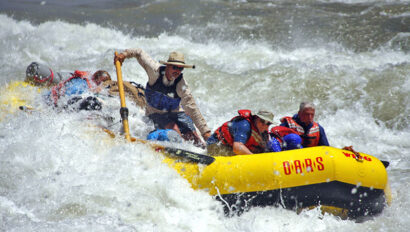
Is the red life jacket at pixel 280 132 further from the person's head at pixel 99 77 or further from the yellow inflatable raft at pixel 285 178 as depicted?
the person's head at pixel 99 77

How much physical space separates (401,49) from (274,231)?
20.3 feet

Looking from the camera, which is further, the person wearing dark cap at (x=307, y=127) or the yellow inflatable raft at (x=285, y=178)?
the person wearing dark cap at (x=307, y=127)

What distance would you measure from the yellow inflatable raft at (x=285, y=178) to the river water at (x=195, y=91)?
0.11 metres

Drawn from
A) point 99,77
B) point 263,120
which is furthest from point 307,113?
point 99,77

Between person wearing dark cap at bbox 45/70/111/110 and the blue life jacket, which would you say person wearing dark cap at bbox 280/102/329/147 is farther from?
person wearing dark cap at bbox 45/70/111/110

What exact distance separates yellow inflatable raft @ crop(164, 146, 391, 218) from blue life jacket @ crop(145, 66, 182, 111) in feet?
3.50

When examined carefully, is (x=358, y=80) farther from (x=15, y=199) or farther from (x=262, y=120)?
(x=15, y=199)

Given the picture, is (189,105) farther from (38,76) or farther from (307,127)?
(38,76)

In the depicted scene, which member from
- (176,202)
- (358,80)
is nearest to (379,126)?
(358,80)

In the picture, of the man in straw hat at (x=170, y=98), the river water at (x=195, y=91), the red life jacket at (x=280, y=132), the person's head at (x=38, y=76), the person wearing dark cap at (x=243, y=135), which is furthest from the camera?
the person's head at (x=38, y=76)

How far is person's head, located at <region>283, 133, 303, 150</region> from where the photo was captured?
4.26 m

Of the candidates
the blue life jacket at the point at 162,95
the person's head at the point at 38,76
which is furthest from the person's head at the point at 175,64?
the person's head at the point at 38,76

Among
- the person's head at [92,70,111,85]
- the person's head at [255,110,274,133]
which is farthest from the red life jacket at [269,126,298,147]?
the person's head at [92,70,111,85]

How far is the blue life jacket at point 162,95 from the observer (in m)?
4.80
